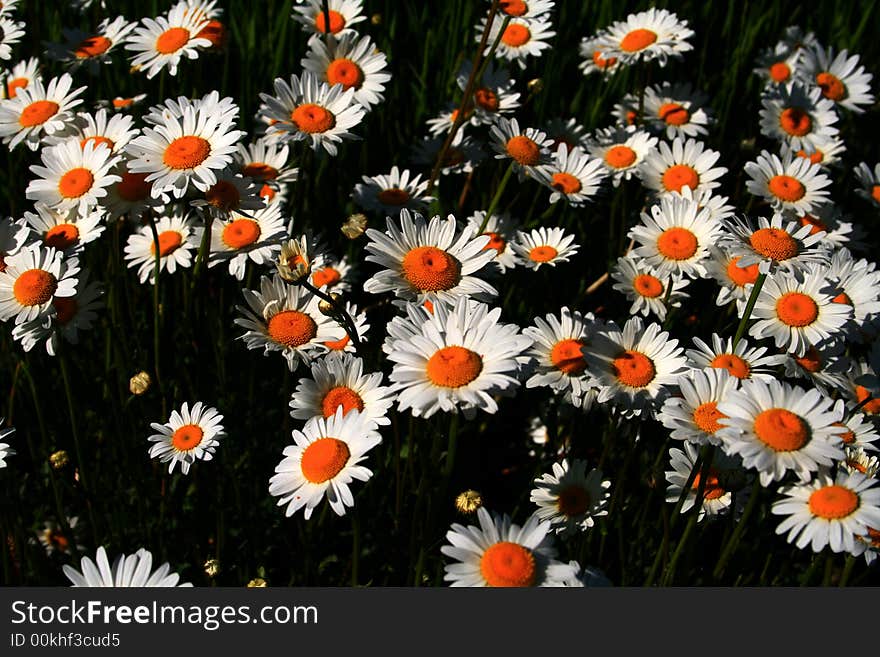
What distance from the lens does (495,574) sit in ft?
6.33

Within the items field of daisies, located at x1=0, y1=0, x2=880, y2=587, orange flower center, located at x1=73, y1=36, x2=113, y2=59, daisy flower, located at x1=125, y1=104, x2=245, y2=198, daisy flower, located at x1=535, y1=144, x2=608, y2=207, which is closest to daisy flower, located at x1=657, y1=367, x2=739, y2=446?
field of daisies, located at x1=0, y1=0, x2=880, y2=587

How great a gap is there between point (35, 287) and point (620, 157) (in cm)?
255

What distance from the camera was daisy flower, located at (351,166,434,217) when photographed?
3551mm

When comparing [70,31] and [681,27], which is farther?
[681,27]

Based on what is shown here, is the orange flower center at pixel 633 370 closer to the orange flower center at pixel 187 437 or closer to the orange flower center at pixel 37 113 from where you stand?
the orange flower center at pixel 187 437

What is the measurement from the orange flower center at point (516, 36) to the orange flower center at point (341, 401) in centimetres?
252

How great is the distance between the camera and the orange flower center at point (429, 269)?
254cm

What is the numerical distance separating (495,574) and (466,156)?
2287mm

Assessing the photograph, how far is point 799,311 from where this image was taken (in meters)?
2.76

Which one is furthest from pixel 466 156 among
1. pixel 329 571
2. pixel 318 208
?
pixel 329 571

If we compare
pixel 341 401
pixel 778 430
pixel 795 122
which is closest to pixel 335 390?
pixel 341 401

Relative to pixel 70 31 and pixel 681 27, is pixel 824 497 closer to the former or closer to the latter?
pixel 681 27

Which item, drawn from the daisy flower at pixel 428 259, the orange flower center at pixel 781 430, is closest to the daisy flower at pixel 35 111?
the daisy flower at pixel 428 259

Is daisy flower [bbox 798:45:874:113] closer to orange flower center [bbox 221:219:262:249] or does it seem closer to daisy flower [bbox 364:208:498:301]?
daisy flower [bbox 364:208:498:301]
